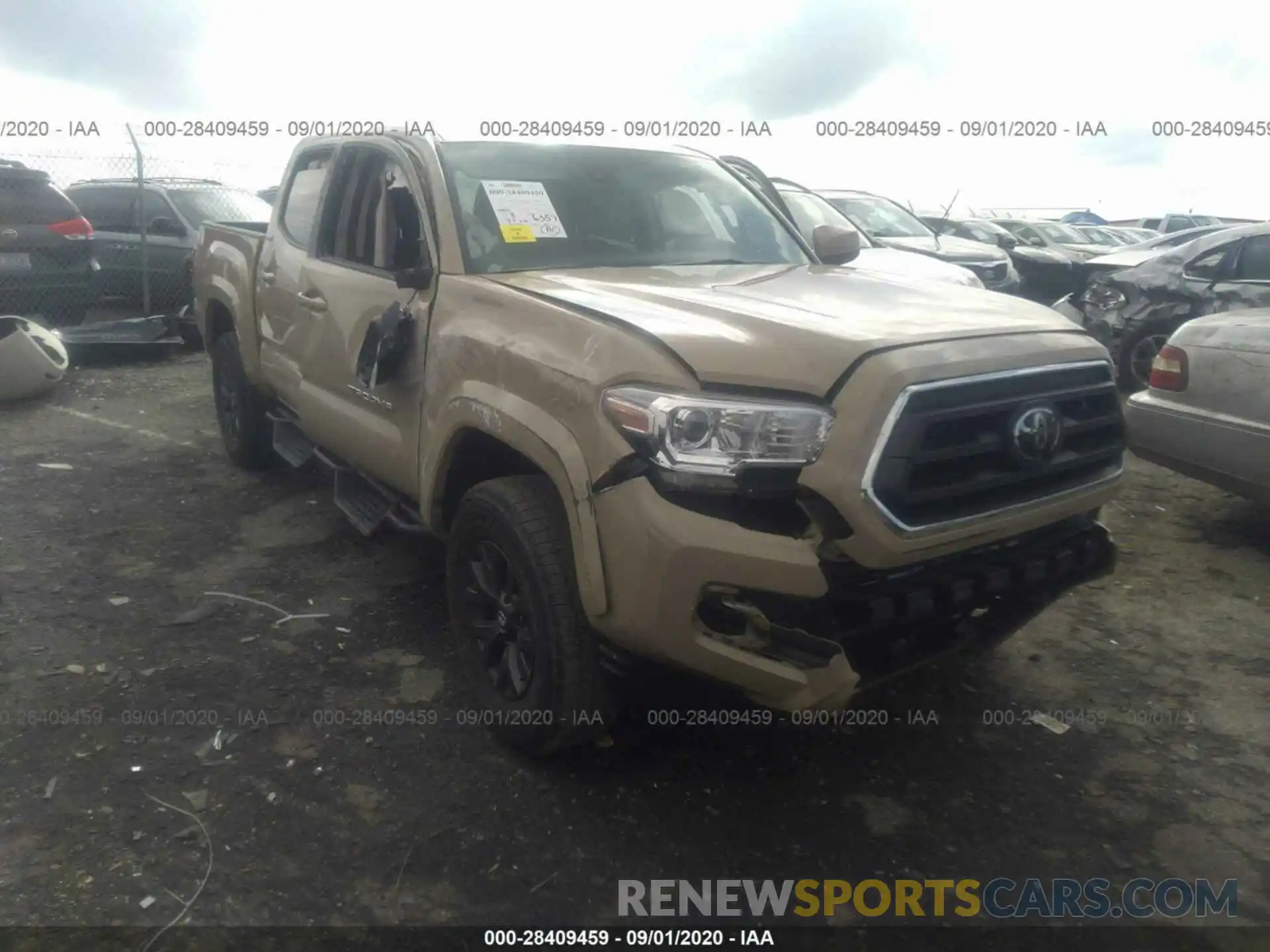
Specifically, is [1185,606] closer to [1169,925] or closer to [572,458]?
[1169,925]

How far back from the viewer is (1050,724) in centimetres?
335

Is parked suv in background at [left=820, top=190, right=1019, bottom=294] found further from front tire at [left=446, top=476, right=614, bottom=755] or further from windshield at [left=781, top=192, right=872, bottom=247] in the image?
front tire at [left=446, top=476, right=614, bottom=755]

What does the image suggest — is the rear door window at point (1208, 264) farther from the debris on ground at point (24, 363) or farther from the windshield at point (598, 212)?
the debris on ground at point (24, 363)

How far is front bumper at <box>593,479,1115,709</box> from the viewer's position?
7.59ft

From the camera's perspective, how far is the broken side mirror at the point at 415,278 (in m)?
3.30

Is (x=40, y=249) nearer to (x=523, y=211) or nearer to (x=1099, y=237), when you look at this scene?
(x=523, y=211)

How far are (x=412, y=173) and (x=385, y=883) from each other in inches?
94.1

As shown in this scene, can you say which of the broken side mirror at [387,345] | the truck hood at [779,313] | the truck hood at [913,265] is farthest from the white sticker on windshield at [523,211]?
the truck hood at [913,265]

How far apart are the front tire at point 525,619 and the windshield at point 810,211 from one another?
20.8 feet

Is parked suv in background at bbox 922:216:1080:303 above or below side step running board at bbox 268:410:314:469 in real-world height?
above

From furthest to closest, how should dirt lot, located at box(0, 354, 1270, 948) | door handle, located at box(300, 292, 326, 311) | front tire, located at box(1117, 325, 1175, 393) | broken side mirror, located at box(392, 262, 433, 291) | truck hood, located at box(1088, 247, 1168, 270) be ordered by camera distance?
truck hood, located at box(1088, 247, 1168, 270), front tire, located at box(1117, 325, 1175, 393), door handle, located at box(300, 292, 326, 311), broken side mirror, located at box(392, 262, 433, 291), dirt lot, located at box(0, 354, 1270, 948)

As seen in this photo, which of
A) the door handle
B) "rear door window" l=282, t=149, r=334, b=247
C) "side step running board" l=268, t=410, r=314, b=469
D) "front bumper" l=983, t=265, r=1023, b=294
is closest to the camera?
the door handle
